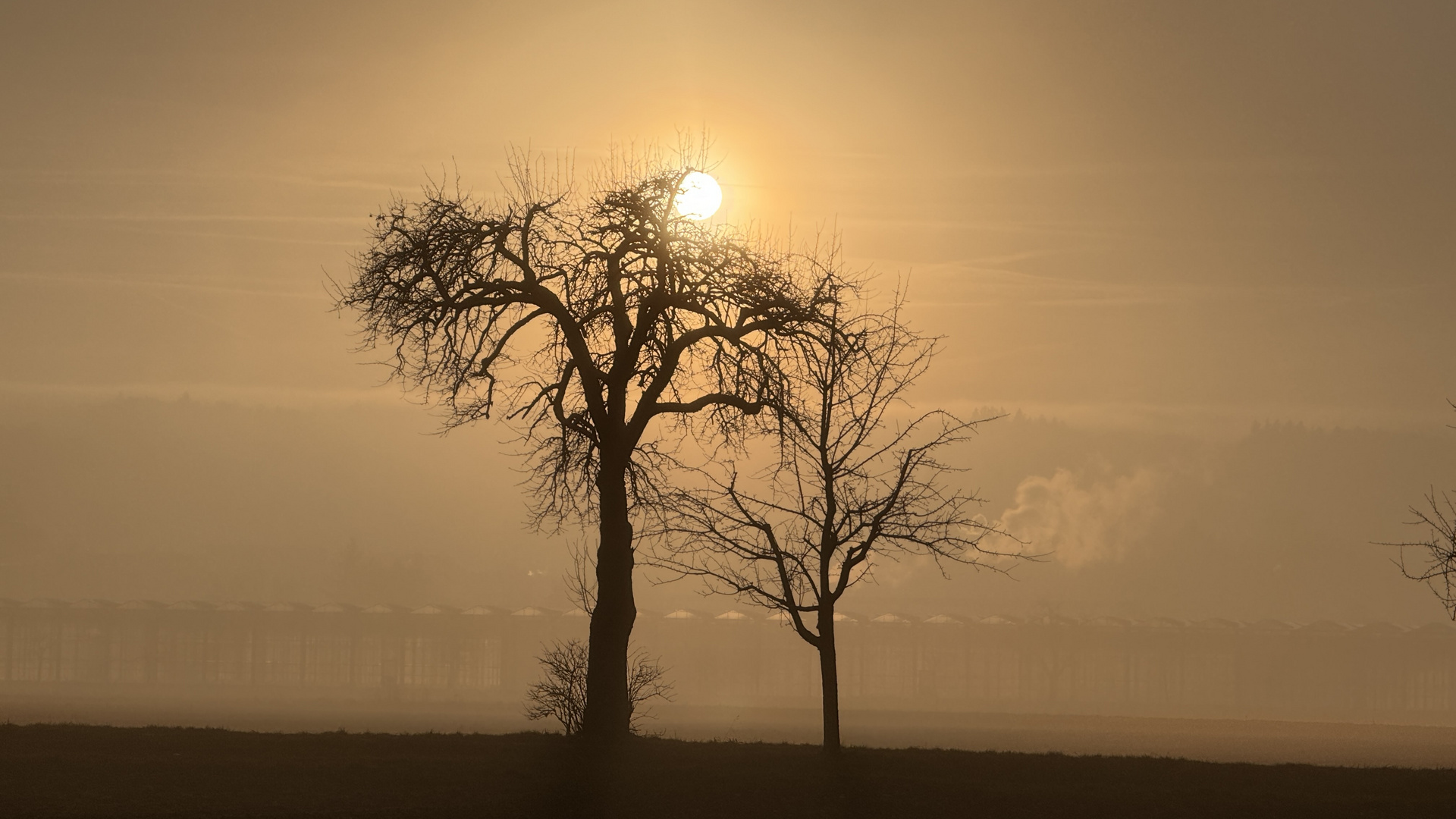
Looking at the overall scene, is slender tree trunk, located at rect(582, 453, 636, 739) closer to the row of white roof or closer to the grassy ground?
the grassy ground

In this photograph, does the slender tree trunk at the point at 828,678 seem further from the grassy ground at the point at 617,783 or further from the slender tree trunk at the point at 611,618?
the slender tree trunk at the point at 611,618

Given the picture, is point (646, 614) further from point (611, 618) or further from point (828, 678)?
point (828, 678)

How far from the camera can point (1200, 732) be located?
3285 inches

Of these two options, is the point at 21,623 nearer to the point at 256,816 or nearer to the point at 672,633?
the point at 672,633

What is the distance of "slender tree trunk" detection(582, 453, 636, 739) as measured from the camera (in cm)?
2062

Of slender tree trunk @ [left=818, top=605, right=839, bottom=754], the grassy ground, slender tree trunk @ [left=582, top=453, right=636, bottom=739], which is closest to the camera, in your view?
the grassy ground

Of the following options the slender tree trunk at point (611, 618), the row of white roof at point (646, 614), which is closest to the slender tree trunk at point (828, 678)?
the slender tree trunk at point (611, 618)

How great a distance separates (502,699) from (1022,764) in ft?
346

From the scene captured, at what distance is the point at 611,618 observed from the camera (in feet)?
68.4

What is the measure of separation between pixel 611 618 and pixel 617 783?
3777 mm

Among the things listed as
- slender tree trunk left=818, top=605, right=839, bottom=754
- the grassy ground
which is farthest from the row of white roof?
the grassy ground

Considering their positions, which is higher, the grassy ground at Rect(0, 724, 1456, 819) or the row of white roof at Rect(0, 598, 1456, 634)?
the row of white roof at Rect(0, 598, 1456, 634)

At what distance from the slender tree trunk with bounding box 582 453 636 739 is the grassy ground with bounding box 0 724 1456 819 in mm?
814

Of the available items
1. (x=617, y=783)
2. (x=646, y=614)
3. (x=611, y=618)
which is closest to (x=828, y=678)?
(x=611, y=618)
